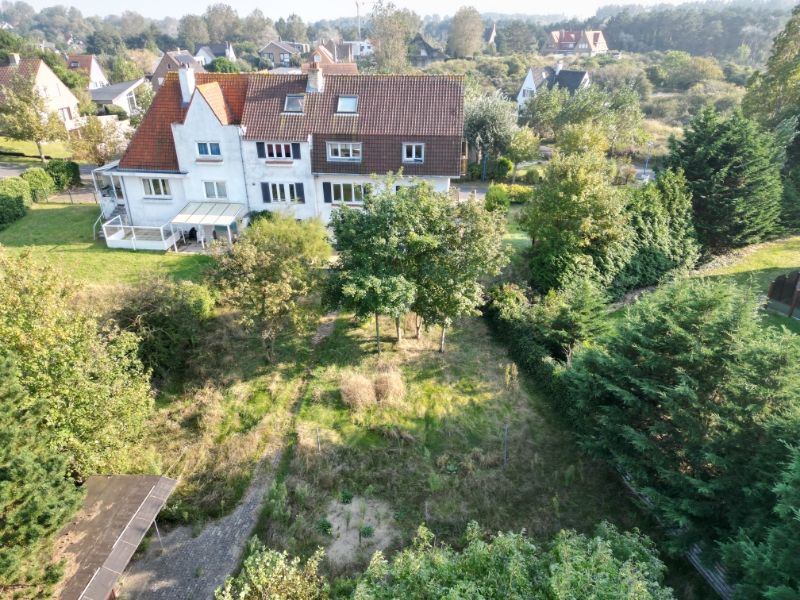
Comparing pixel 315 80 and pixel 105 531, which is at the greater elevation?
pixel 315 80

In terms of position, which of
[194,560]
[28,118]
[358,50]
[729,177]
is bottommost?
[194,560]

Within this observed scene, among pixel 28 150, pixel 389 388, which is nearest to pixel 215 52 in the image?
pixel 28 150

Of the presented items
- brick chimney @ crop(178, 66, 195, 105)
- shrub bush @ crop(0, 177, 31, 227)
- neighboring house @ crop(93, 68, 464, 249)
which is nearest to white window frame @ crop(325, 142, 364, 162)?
neighboring house @ crop(93, 68, 464, 249)

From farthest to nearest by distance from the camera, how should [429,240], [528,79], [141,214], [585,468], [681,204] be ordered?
[528,79]
[141,214]
[681,204]
[429,240]
[585,468]

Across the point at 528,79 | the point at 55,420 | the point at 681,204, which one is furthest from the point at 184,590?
the point at 528,79

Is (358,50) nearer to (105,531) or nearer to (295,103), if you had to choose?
(295,103)

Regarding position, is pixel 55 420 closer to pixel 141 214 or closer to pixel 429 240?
pixel 429 240
